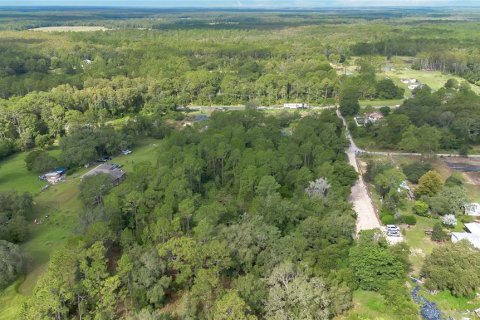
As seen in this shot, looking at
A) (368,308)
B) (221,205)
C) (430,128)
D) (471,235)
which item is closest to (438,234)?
(471,235)

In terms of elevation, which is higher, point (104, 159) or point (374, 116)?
point (104, 159)

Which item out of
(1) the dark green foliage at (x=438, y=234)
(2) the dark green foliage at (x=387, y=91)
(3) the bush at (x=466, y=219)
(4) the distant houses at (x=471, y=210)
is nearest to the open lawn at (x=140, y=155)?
(1) the dark green foliage at (x=438, y=234)

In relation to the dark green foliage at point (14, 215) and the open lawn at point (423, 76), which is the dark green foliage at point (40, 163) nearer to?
the dark green foliage at point (14, 215)

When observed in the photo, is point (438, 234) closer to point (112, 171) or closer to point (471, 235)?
point (471, 235)

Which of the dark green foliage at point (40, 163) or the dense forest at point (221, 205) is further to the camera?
the dark green foliage at point (40, 163)

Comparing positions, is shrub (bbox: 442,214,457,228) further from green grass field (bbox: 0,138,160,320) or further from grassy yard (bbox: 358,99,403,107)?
grassy yard (bbox: 358,99,403,107)
